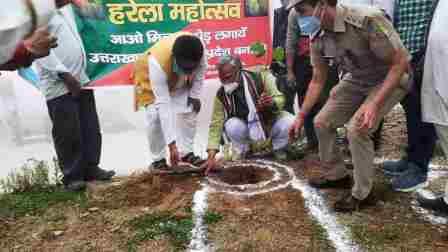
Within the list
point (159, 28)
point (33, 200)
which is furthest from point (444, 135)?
point (159, 28)

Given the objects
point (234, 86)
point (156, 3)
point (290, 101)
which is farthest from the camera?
point (156, 3)

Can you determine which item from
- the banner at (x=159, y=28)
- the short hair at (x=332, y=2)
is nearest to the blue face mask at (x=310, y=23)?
the short hair at (x=332, y=2)

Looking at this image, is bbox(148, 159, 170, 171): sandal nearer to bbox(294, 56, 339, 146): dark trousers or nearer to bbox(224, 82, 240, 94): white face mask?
bbox(224, 82, 240, 94): white face mask

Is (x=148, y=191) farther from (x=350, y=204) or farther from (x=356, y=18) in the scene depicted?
(x=356, y=18)

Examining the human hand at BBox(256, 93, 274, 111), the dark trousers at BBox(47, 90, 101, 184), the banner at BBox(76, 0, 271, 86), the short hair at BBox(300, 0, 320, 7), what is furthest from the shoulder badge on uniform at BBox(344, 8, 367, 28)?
the banner at BBox(76, 0, 271, 86)

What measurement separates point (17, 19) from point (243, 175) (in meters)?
3.38

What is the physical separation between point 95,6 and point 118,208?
10.5ft

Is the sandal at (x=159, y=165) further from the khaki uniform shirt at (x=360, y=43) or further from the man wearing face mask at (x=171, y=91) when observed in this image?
the khaki uniform shirt at (x=360, y=43)

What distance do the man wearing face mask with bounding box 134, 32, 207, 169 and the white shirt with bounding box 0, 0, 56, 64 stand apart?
2575 mm

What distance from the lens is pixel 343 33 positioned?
343 centimetres

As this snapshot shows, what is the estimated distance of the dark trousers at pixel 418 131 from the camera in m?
4.19

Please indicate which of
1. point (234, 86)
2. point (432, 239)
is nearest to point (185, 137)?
point (234, 86)

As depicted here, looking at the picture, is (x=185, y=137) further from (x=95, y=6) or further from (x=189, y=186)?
(x=95, y=6)

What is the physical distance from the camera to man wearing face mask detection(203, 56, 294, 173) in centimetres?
496
